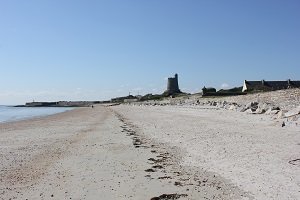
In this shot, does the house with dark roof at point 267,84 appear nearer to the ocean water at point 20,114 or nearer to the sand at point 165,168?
the ocean water at point 20,114

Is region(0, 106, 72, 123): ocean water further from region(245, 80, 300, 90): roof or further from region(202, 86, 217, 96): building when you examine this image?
region(245, 80, 300, 90): roof

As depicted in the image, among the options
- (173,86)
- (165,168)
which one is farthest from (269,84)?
(165,168)

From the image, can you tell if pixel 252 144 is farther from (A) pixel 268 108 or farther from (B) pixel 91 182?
(A) pixel 268 108

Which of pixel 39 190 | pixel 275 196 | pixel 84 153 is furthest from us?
pixel 84 153

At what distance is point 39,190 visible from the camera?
346 inches

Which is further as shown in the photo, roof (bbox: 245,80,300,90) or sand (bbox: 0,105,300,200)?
roof (bbox: 245,80,300,90)

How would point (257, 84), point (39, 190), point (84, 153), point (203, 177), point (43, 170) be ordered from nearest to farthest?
point (39, 190)
point (203, 177)
point (43, 170)
point (84, 153)
point (257, 84)

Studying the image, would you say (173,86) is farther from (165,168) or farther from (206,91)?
(165,168)

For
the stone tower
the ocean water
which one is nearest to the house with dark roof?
the ocean water

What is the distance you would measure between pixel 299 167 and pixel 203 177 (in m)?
2.13

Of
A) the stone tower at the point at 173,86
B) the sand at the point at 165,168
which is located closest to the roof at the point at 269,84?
the stone tower at the point at 173,86

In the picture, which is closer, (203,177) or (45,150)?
(203,177)

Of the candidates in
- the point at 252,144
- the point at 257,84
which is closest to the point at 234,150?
the point at 252,144

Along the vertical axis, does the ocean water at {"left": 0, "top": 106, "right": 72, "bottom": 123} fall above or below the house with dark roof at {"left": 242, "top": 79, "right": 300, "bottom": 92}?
below
